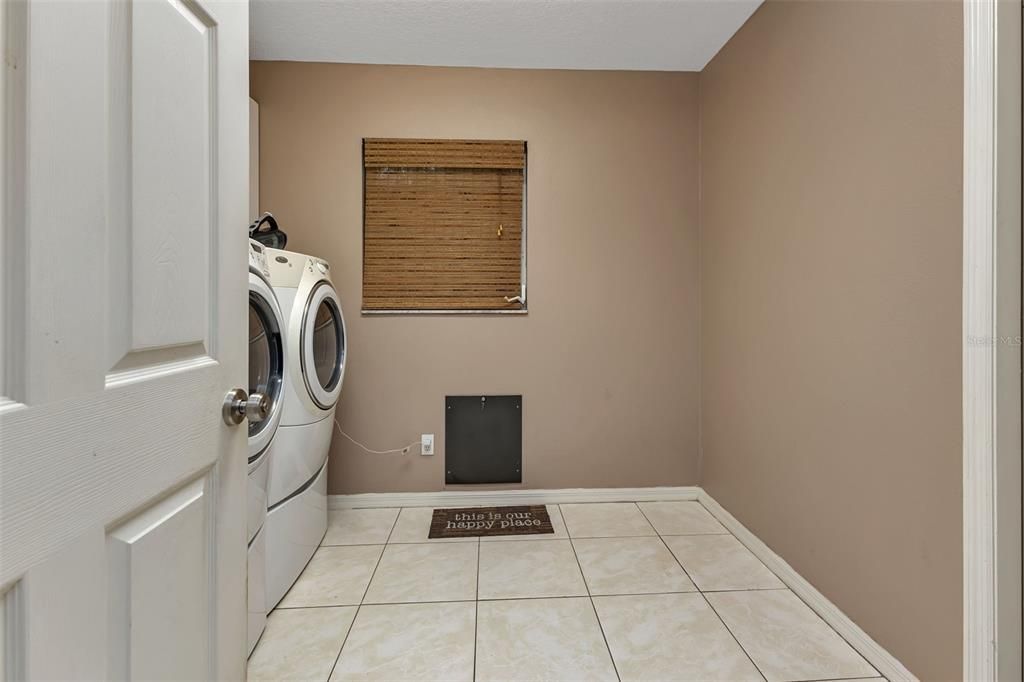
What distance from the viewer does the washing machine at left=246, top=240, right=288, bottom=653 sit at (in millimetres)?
1415

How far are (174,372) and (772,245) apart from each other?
201cm

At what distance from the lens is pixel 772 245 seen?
195 cm

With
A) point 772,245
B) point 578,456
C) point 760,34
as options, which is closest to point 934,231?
point 772,245

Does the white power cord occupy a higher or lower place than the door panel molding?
lower

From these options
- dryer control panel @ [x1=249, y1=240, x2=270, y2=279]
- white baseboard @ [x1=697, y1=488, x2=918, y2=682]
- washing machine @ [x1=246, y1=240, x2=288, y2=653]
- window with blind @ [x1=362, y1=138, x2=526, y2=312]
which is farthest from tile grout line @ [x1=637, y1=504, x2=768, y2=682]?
dryer control panel @ [x1=249, y1=240, x2=270, y2=279]

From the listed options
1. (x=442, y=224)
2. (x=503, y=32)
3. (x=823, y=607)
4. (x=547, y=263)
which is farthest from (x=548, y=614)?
(x=503, y=32)

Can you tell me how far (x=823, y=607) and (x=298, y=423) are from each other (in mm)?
1896

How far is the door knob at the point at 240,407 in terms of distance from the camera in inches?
32.0

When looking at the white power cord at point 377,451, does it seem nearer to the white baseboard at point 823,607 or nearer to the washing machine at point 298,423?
the washing machine at point 298,423

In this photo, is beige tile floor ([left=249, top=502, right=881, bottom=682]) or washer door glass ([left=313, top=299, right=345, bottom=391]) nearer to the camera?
beige tile floor ([left=249, top=502, right=881, bottom=682])

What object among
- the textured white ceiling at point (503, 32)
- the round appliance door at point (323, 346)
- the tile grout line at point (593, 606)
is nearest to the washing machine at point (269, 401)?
the round appliance door at point (323, 346)

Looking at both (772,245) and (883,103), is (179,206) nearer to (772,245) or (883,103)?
(883,103)

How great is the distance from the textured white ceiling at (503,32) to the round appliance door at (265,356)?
4.65 ft

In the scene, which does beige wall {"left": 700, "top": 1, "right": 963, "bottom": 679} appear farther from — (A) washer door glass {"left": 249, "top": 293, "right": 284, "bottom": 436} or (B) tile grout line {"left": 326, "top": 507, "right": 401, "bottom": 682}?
(A) washer door glass {"left": 249, "top": 293, "right": 284, "bottom": 436}
